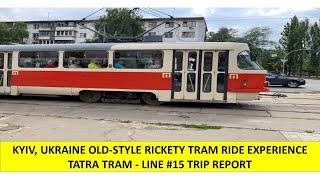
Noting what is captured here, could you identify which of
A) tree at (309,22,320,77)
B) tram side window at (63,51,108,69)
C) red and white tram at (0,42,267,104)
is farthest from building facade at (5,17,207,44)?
tram side window at (63,51,108,69)

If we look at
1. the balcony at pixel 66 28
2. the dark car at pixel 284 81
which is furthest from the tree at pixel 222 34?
the dark car at pixel 284 81

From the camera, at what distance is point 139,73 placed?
14.5 meters

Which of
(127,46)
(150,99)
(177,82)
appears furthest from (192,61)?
(127,46)

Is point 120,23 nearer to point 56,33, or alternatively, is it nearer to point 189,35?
point 189,35

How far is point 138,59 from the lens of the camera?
48.2ft

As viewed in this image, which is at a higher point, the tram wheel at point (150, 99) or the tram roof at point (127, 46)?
the tram roof at point (127, 46)

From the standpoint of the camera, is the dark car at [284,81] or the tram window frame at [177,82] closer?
the tram window frame at [177,82]

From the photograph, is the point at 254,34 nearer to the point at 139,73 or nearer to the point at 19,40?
the point at 19,40

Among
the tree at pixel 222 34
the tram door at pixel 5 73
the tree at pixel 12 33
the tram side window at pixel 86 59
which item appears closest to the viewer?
the tram side window at pixel 86 59

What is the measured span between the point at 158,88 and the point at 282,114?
4160 mm

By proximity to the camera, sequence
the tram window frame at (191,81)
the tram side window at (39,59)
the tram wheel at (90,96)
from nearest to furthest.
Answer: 1. the tram window frame at (191,81)
2. the tram wheel at (90,96)
3. the tram side window at (39,59)

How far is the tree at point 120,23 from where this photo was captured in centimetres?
7125

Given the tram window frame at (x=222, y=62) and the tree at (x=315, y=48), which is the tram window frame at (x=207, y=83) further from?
the tree at (x=315, y=48)

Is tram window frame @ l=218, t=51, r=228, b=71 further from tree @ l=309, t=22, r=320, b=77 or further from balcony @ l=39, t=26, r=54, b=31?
balcony @ l=39, t=26, r=54, b=31
